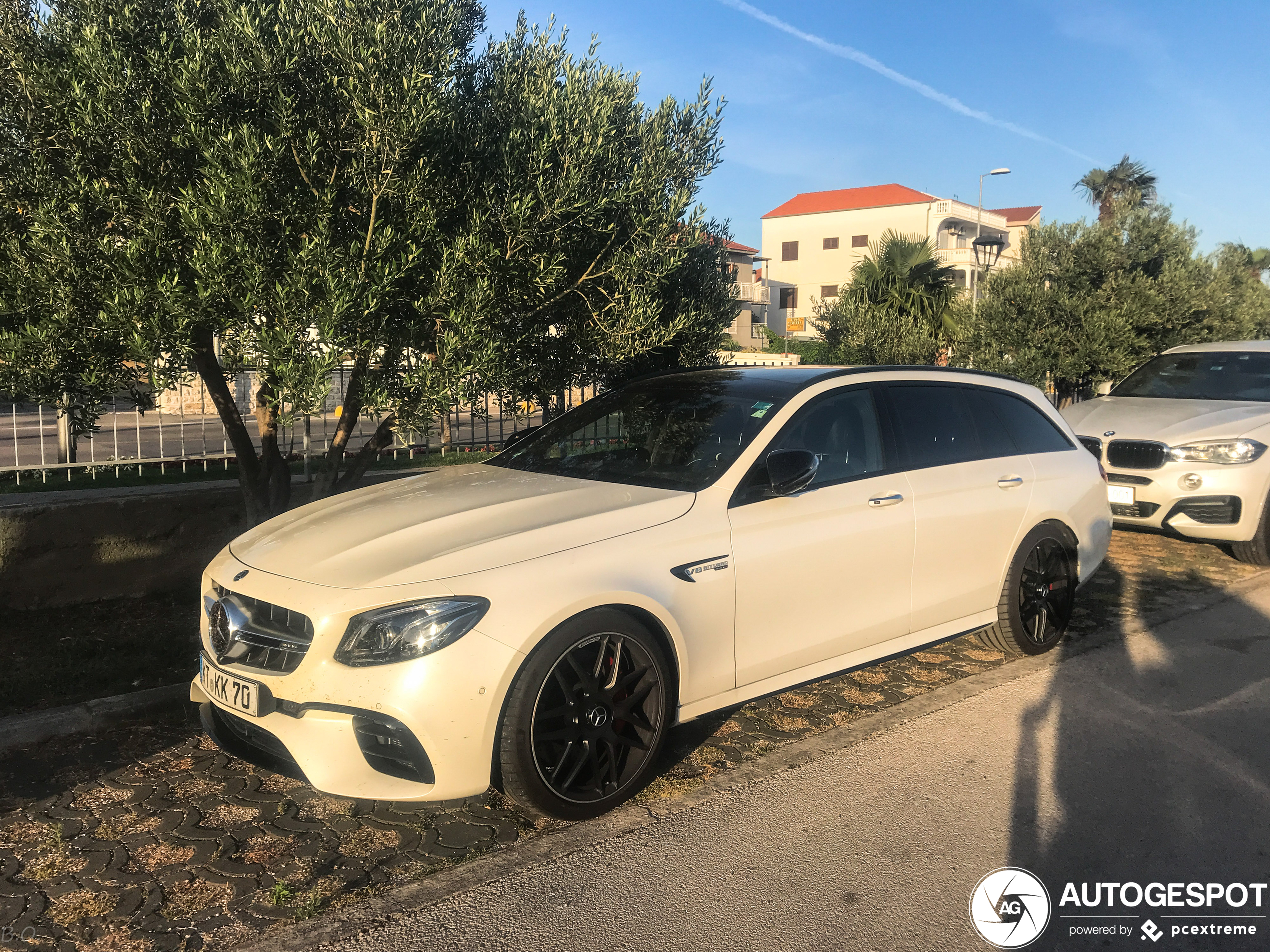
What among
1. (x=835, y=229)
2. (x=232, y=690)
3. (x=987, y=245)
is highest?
(x=835, y=229)

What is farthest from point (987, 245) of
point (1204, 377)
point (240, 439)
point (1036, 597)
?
point (240, 439)

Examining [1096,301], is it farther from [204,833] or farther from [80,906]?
[80,906]

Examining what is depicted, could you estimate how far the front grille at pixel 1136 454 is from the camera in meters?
7.86

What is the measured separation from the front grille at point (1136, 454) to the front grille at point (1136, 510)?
0.32m

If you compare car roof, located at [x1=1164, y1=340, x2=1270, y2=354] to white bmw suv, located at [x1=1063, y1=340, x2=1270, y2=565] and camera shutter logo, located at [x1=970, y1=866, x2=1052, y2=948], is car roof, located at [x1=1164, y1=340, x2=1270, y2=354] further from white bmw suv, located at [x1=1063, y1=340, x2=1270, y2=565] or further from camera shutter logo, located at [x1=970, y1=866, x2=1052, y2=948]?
camera shutter logo, located at [x1=970, y1=866, x2=1052, y2=948]

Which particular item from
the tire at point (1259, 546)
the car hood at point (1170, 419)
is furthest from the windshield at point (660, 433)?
the tire at point (1259, 546)

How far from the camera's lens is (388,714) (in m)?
3.01

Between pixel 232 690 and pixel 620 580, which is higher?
pixel 620 580

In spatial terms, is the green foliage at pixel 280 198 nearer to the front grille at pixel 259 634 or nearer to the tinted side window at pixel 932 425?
the front grille at pixel 259 634

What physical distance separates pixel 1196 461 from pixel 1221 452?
206mm

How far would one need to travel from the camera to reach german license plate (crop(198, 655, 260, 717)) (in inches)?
126

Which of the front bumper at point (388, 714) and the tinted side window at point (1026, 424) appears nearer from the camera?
the front bumper at point (388, 714)

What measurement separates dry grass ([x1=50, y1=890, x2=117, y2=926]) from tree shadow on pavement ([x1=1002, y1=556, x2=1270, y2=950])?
113 inches

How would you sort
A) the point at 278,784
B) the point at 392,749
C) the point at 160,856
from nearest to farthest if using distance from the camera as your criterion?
the point at 392,749 → the point at 160,856 → the point at 278,784
